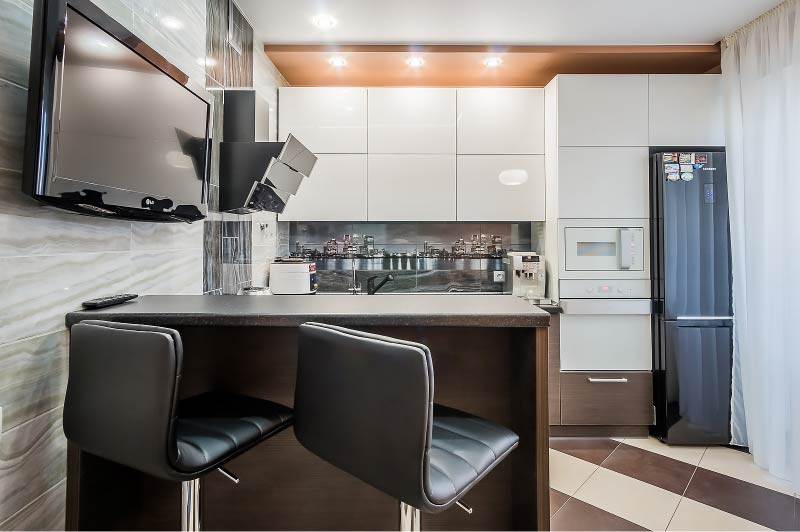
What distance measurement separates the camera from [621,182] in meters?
2.78

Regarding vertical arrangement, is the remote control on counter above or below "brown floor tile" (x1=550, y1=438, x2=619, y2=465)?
above

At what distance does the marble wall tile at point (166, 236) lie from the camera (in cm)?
153

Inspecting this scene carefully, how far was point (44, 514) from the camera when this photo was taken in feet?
3.86

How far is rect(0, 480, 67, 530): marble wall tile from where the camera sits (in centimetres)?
109

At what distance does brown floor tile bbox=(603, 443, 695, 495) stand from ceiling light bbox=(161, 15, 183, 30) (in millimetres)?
3114

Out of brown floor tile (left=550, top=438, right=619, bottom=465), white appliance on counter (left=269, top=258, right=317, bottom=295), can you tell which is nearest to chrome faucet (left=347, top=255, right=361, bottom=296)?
white appliance on counter (left=269, top=258, right=317, bottom=295)

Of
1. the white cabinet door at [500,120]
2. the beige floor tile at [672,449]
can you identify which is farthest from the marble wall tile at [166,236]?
the beige floor tile at [672,449]

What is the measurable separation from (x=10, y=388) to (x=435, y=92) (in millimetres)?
2881

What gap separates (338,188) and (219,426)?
2.27 metres

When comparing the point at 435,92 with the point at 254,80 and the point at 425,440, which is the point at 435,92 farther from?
the point at 425,440

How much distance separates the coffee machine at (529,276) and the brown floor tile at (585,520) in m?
1.28

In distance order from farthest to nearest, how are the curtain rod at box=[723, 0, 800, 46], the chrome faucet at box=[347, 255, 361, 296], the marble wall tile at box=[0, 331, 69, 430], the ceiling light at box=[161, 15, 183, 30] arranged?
1. the chrome faucet at box=[347, 255, 361, 296]
2. the curtain rod at box=[723, 0, 800, 46]
3. the ceiling light at box=[161, 15, 183, 30]
4. the marble wall tile at box=[0, 331, 69, 430]

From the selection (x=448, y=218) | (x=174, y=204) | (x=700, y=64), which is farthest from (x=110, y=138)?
(x=700, y=64)

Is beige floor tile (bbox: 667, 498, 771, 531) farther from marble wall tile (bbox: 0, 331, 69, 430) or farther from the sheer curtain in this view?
marble wall tile (bbox: 0, 331, 69, 430)
